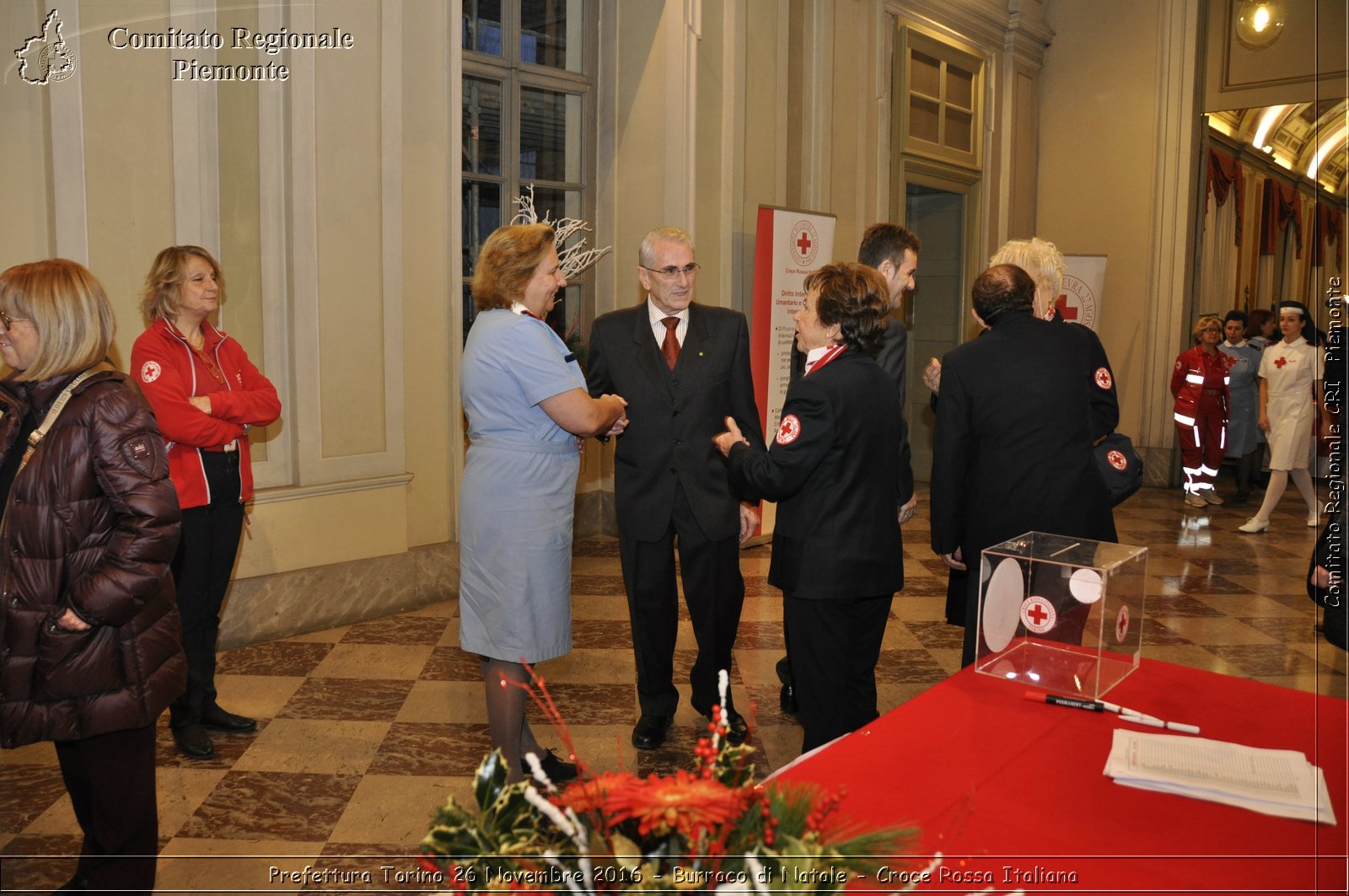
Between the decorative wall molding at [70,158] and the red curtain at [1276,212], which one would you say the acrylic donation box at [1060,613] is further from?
the red curtain at [1276,212]

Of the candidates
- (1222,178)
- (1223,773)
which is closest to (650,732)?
(1223,773)

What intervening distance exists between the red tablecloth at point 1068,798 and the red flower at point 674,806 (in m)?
0.29

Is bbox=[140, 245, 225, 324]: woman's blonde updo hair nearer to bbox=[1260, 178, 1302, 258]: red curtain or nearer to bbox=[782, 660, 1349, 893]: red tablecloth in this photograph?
bbox=[782, 660, 1349, 893]: red tablecloth

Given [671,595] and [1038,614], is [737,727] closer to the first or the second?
[671,595]

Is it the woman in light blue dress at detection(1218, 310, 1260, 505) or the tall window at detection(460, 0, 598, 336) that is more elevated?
the tall window at detection(460, 0, 598, 336)

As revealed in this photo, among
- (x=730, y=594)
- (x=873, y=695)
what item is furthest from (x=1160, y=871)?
(x=730, y=594)

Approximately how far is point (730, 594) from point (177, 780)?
72.2 inches

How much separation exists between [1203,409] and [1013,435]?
723 centimetres

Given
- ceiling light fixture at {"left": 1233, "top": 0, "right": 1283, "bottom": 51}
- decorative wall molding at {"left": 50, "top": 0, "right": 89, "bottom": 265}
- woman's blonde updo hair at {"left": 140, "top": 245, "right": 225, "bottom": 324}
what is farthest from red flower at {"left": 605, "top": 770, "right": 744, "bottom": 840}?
ceiling light fixture at {"left": 1233, "top": 0, "right": 1283, "bottom": 51}

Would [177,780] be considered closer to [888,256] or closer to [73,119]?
[73,119]

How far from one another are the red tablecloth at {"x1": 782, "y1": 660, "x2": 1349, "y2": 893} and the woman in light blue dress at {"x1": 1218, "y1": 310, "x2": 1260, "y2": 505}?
319 inches

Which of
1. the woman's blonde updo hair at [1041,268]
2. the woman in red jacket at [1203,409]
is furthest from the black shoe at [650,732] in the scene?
the woman in red jacket at [1203,409]

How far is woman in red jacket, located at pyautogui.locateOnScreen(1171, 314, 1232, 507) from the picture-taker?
9141 mm

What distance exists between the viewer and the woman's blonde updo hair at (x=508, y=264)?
9.39 ft
